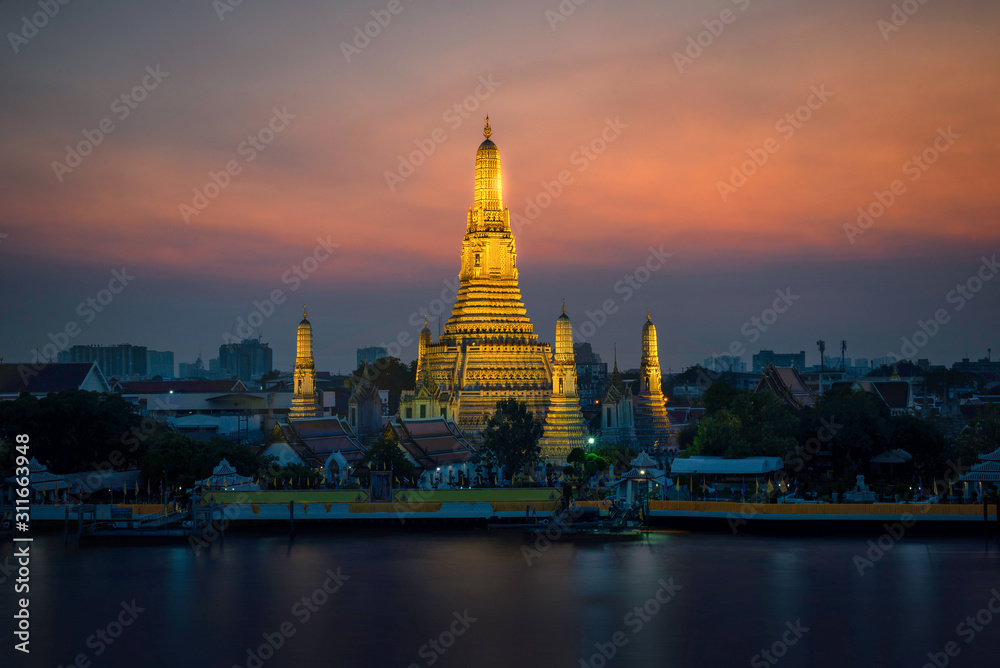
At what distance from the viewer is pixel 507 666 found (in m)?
29.1

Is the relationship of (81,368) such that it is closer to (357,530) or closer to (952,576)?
(357,530)

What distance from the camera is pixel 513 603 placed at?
118 feet

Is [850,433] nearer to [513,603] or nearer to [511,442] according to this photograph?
[511,442]

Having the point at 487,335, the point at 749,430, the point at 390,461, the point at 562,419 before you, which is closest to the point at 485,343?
the point at 487,335

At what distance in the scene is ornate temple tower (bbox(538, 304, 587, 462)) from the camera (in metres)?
72.9

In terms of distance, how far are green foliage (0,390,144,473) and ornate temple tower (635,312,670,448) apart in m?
34.9

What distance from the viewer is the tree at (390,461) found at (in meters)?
58.3

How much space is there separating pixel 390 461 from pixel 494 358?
21.4 metres

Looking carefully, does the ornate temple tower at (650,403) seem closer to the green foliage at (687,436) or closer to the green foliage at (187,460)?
the green foliage at (687,436)

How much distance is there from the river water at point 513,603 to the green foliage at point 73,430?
9.24 metres

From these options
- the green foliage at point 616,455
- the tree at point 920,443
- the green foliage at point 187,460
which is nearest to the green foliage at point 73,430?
the green foliage at point 187,460

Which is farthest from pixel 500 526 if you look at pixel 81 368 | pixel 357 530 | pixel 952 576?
pixel 81 368

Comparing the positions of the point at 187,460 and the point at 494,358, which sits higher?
the point at 494,358

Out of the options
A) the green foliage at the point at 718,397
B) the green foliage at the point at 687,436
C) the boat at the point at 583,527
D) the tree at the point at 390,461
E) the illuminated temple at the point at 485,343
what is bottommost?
the boat at the point at 583,527
